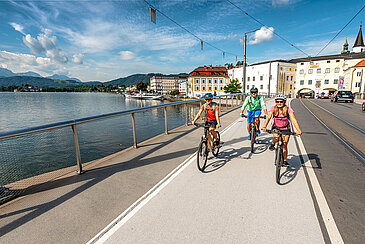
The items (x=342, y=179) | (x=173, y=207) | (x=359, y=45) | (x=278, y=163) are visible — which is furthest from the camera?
(x=359, y=45)

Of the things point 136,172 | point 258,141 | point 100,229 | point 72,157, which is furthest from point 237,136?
point 72,157

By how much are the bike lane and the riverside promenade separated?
1 cm

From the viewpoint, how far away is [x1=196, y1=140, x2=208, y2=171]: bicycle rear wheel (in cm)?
409

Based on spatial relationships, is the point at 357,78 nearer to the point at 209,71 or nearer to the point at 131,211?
the point at 209,71

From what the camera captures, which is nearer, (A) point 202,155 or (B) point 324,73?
(A) point 202,155

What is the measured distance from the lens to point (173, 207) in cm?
284

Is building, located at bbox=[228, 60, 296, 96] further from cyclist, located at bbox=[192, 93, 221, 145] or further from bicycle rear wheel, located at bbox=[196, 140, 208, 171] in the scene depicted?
Answer: bicycle rear wheel, located at bbox=[196, 140, 208, 171]

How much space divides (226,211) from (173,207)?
0.81m

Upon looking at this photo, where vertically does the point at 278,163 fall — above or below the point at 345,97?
below

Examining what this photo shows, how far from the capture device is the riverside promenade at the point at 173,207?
7.53 ft

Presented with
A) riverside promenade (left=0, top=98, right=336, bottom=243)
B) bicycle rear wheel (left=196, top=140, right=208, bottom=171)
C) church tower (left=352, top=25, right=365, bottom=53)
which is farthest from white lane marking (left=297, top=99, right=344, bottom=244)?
church tower (left=352, top=25, right=365, bottom=53)

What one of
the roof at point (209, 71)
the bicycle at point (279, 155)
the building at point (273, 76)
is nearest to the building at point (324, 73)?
the building at point (273, 76)

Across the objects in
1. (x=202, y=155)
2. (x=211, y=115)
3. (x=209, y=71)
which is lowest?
(x=202, y=155)

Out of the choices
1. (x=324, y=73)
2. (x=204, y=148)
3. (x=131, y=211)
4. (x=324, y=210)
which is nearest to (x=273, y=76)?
(x=324, y=73)
